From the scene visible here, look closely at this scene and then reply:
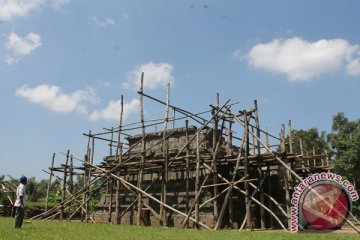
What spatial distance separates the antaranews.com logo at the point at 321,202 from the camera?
14391mm

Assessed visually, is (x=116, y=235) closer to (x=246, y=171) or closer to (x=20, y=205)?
(x=20, y=205)

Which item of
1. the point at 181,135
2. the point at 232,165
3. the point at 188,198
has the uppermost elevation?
the point at 181,135

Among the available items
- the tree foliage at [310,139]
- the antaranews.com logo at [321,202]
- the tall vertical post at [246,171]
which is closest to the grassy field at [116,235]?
the antaranews.com logo at [321,202]

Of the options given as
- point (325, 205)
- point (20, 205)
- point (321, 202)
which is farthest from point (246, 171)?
point (20, 205)

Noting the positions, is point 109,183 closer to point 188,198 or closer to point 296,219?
point 188,198

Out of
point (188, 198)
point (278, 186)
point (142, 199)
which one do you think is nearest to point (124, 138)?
point (142, 199)

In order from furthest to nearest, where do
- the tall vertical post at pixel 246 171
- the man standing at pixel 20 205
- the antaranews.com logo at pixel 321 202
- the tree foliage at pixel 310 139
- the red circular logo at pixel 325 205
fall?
the tree foliage at pixel 310 139, the tall vertical post at pixel 246 171, the red circular logo at pixel 325 205, the antaranews.com logo at pixel 321 202, the man standing at pixel 20 205

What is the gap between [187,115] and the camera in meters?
20.8

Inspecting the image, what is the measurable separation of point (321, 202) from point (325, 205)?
0.64 ft

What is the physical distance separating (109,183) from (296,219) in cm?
1216

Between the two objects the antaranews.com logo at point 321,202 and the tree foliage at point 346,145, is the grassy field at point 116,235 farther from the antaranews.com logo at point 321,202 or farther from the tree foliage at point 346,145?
the tree foliage at point 346,145

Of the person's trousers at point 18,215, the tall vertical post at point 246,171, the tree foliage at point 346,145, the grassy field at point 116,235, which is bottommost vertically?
the grassy field at point 116,235

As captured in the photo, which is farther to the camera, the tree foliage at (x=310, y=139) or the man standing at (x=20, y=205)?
the tree foliage at (x=310, y=139)

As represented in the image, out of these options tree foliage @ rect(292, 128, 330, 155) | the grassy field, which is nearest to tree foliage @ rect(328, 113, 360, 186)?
tree foliage @ rect(292, 128, 330, 155)
